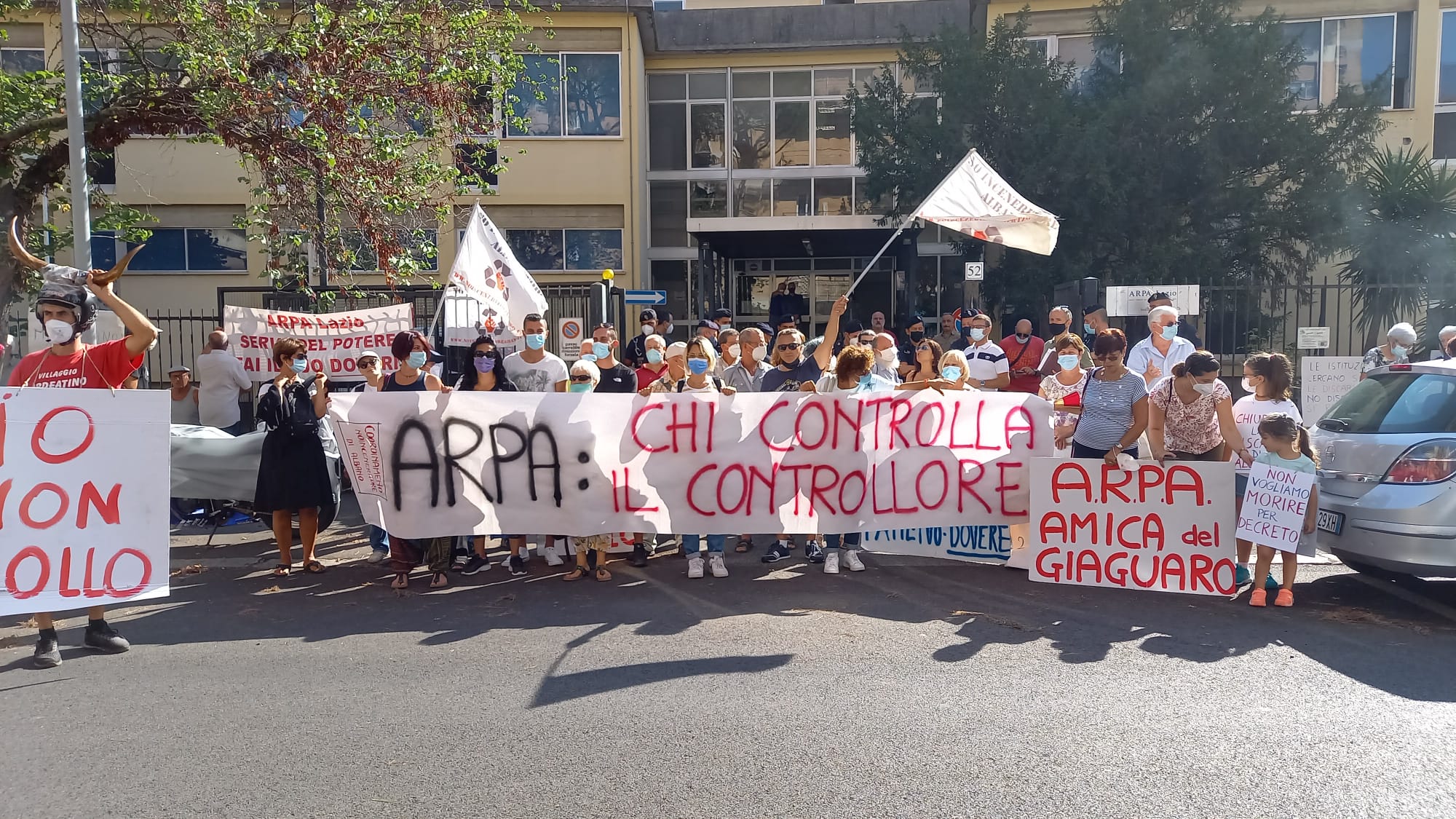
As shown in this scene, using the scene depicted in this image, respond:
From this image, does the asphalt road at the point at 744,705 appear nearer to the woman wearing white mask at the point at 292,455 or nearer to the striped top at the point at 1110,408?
the woman wearing white mask at the point at 292,455

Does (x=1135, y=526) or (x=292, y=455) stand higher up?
(x=292, y=455)

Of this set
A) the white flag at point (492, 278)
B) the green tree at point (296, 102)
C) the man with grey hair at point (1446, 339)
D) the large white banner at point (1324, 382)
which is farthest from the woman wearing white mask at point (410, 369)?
the large white banner at point (1324, 382)

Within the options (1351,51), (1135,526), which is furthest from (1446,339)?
(1351,51)

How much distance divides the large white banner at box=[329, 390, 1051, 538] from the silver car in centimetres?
193

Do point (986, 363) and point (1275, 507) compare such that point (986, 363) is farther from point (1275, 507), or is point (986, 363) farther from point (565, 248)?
point (565, 248)

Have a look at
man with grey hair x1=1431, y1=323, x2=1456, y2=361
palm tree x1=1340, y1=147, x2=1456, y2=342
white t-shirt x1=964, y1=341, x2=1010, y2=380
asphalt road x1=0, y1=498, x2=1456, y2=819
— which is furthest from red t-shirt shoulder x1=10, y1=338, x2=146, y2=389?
palm tree x1=1340, y1=147, x2=1456, y2=342

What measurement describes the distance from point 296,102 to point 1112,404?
29.8 ft

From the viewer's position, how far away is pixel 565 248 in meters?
21.9

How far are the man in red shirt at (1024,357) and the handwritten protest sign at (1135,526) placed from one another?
3211mm

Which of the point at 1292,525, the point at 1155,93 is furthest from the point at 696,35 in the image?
the point at 1292,525

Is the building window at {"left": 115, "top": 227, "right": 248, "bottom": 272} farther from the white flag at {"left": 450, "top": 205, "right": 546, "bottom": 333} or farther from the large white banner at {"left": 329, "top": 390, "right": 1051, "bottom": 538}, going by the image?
the large white banner at {"left": 329, "top": 390, "right": 1051, "bottom": 538}

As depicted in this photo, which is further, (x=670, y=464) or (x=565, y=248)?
(x=565, y=248)

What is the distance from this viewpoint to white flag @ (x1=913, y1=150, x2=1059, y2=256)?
898 centimetres

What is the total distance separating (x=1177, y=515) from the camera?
6664 millimetres
